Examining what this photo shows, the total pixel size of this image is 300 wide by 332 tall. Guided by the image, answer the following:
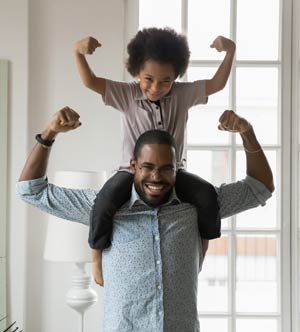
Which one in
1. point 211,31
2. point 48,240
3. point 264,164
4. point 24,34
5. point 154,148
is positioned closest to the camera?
point 154,148

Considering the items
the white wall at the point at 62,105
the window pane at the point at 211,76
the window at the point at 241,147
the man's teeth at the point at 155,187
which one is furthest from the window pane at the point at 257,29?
the man's teeth at the point at 155,187

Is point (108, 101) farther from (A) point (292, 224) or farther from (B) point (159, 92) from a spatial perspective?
(A) point (292, 224)

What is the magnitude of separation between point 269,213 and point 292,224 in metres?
0.13

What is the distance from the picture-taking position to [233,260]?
2.73 m

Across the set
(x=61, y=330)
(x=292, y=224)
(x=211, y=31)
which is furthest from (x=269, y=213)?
(x=61, y=330)

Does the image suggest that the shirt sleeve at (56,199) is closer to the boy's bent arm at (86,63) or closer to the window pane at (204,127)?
the boy's bent arm at (86,63)

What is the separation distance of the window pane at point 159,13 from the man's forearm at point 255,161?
3.76ft

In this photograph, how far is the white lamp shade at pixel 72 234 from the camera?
7.68 feet

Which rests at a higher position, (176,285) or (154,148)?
(154,148)

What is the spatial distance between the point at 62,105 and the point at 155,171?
1.12 metres

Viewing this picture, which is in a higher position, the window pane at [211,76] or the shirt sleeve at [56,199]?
the window pane at [211,76]

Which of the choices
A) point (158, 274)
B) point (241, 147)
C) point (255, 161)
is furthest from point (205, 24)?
point (158, 274)

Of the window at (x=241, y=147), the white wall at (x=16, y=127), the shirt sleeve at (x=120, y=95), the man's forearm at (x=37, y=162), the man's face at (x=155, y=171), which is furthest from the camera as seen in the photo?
Answer: the window at (x=241, y=147)

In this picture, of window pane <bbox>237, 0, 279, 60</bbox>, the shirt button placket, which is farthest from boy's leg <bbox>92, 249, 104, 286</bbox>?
window pane <bbox>237, 0, 279, 60</bbox>
